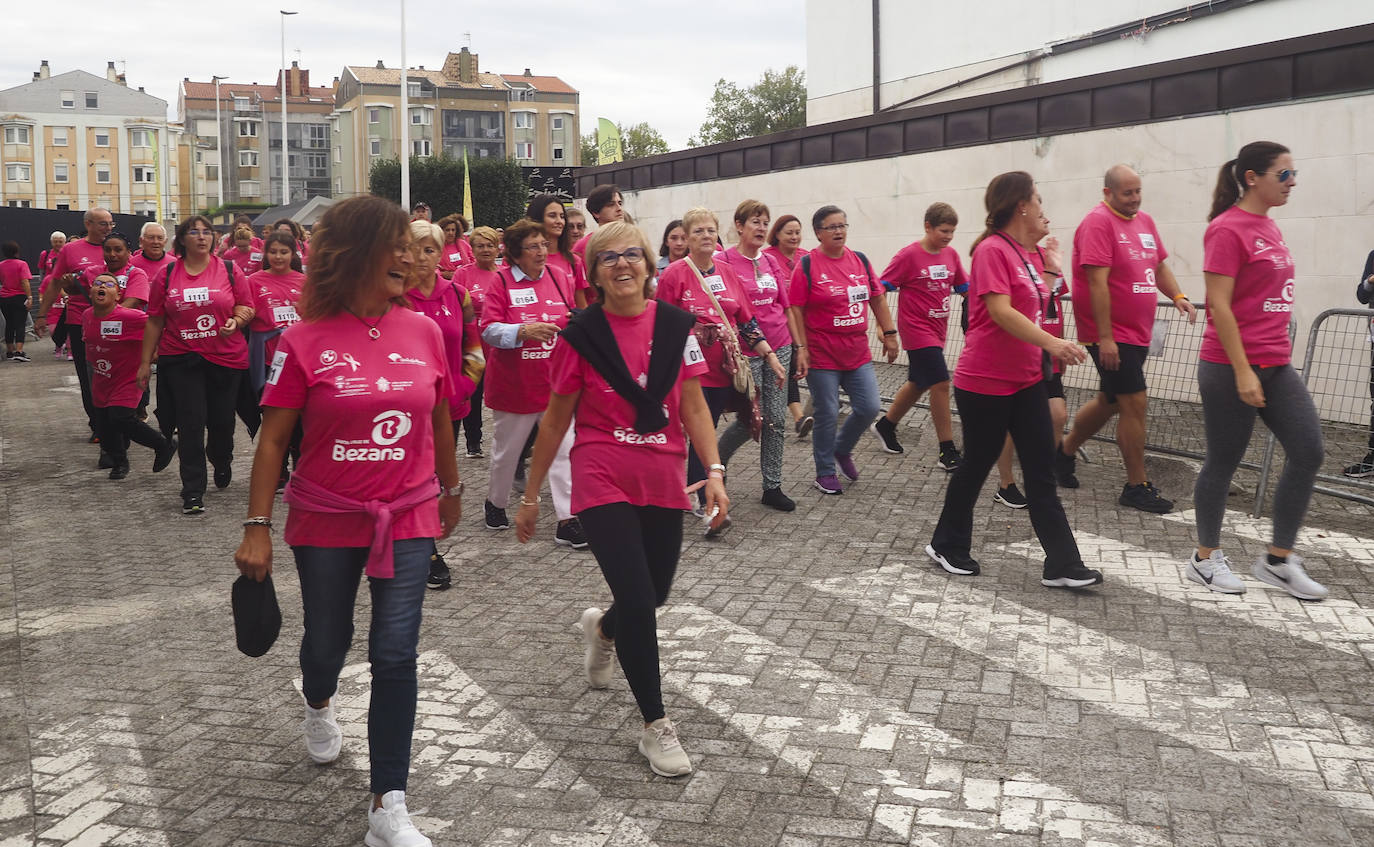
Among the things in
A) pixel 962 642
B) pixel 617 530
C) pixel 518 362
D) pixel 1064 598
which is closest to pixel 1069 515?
pixel 1064 598

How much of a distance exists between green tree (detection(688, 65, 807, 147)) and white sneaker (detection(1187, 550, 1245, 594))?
75.1 metres

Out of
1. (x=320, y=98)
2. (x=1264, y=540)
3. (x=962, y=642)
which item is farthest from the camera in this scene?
(x=320, y=98)

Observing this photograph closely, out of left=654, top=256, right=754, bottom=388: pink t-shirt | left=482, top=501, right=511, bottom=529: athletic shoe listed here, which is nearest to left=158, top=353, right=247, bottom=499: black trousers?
left=482, top=501, right=511, bottom=529: athletic shoe

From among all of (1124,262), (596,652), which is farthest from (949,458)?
(596,652)

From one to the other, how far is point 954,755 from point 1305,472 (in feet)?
9.45

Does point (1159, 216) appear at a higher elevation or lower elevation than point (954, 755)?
higher

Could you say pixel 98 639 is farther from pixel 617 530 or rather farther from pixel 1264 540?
pixel 1264 540

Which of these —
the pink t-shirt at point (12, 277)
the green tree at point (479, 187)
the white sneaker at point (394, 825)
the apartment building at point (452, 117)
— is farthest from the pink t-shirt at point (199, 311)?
the apartment building at point (452, 117)

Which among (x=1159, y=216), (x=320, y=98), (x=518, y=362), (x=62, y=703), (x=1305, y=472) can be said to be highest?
(x=320, y=98)

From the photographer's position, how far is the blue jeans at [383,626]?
3.66 meters

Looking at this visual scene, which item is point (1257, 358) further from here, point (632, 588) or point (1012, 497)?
point (632, 588)

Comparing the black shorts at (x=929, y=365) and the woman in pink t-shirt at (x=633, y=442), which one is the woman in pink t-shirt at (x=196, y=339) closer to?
the black shorts at (x=929, y=365)

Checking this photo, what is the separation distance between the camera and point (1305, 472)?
611cm

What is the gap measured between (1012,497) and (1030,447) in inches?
84.5
